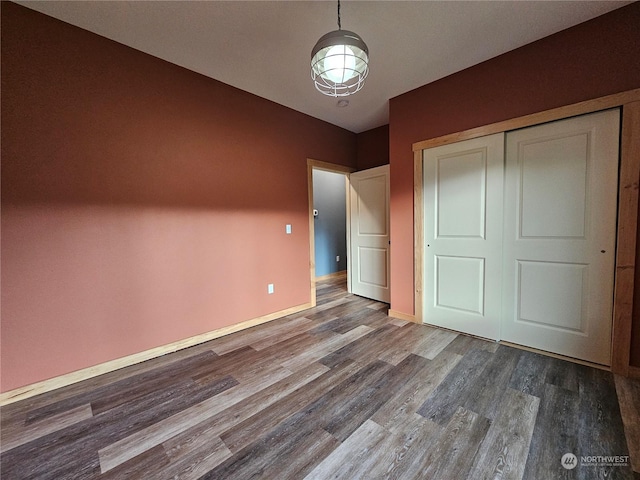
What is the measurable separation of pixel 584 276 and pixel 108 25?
4.20 meters

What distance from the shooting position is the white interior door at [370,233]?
12.1 ft

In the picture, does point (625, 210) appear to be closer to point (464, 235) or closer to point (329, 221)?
point (464, 235)

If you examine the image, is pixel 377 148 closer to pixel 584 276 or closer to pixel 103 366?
pixel 584 276

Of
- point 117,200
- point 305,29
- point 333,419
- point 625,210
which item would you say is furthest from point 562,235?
point 117,200

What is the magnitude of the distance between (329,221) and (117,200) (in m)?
3.84

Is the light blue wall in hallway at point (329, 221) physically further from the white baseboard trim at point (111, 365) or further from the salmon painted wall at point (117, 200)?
the white baseboard trim at point (111, 365)

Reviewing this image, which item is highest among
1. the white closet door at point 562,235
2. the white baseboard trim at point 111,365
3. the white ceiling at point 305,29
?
the white ceiling at point 305,29

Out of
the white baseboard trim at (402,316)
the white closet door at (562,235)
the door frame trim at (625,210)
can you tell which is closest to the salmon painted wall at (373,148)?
the white closet door at (562,235)

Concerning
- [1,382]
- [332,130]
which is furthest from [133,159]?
[332,130]

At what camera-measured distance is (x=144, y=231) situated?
226 cm

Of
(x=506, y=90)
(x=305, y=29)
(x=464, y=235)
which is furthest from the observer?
(x=464, y=235)

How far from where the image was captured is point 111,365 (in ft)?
6.95

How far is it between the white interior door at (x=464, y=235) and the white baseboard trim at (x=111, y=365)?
2.16 metres

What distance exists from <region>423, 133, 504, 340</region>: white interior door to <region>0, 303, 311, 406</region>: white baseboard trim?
2156mm
